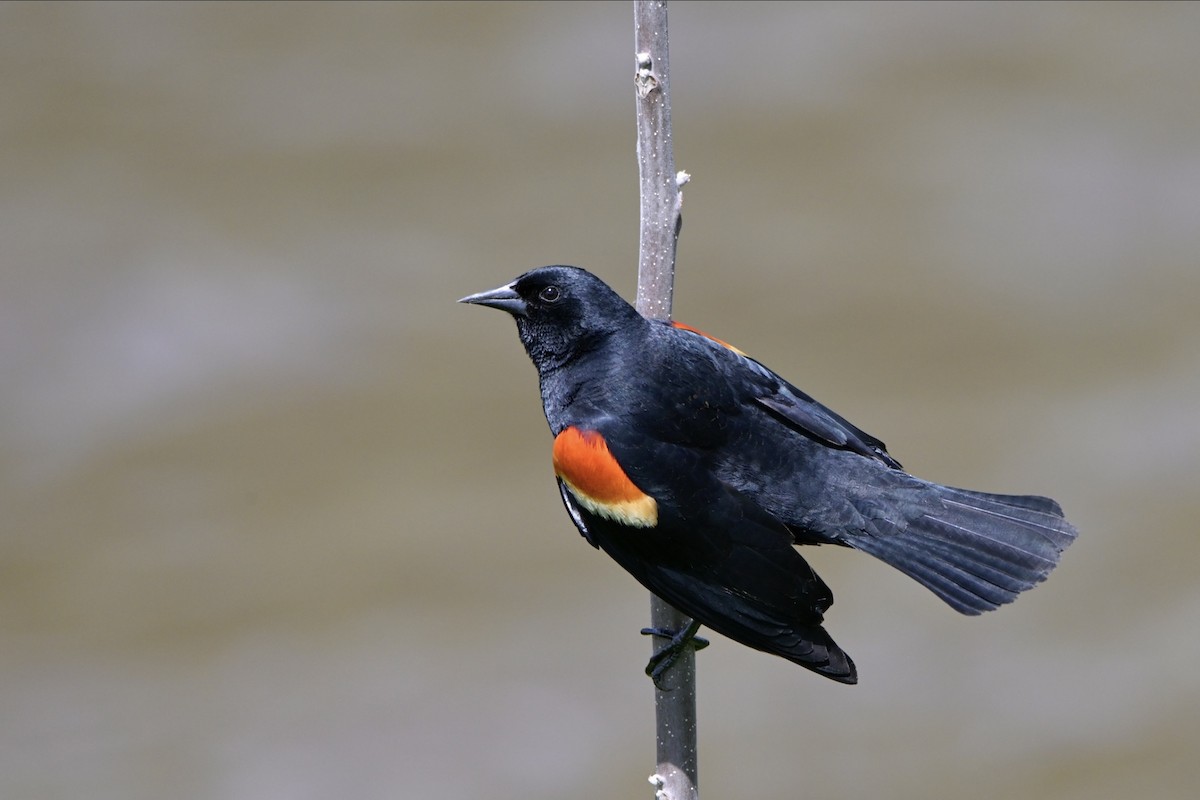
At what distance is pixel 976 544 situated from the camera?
9.84ft

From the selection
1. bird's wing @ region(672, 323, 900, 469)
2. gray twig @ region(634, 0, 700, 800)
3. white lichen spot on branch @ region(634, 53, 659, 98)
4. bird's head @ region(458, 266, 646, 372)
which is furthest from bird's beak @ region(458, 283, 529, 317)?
white lichen spot on branch @ region(634, 53, 659, 98)

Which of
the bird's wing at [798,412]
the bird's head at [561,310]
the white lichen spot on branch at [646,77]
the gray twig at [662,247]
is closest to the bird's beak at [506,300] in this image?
the bird's head at [561,310]

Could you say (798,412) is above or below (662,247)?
below

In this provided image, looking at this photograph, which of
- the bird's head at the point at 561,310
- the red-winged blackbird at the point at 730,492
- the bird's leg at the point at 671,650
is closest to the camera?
the red-winged blackbird at the point at 730,492

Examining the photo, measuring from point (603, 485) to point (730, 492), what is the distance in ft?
0.99

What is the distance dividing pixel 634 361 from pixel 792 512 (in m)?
0.52

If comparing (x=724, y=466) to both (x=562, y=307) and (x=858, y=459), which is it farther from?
(x=562, y=307)

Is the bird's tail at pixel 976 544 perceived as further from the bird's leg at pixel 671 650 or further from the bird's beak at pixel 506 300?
the bird's beak at pixel 506 300

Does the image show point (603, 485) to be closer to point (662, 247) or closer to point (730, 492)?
point (730, 492)

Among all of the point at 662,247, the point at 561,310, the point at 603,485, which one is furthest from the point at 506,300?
the point at 603,485

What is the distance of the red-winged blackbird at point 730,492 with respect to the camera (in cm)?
292

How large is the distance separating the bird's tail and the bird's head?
2.63 feet

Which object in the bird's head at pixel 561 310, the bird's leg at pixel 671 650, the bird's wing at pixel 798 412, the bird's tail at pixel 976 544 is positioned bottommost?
the bird's leg at pixel 671 650

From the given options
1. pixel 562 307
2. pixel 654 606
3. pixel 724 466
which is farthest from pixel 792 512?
pixel 562 307
